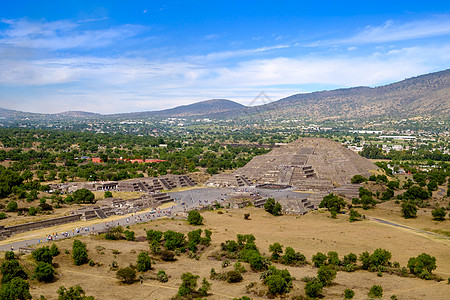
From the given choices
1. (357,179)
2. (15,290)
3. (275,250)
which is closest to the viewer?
(15,290)

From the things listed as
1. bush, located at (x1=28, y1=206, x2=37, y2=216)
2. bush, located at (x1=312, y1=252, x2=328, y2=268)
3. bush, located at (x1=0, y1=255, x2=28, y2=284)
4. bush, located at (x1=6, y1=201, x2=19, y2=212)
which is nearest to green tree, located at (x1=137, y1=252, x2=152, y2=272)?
bush, located at (x1=0, y1=255, x2=28, y2=284)

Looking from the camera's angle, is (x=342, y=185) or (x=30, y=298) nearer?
(x=30, y=298)

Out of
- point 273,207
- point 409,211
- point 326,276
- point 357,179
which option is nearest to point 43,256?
point 326,276

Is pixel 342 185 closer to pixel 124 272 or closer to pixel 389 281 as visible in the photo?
pixel 389 281

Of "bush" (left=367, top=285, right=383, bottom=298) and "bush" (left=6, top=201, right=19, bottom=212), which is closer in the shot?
"bush" (left=367, top=285, right=383, bottom=298)

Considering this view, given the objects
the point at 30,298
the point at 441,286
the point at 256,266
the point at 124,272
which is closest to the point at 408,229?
the point at 441,286

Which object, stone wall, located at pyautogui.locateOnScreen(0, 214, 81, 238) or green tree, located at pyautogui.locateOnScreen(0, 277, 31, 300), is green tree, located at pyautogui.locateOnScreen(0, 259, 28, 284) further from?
stone wall, located at pyautogui.locateOnScreen(0, 214, 81, 238)

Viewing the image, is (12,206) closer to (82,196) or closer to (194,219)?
(82,196)
